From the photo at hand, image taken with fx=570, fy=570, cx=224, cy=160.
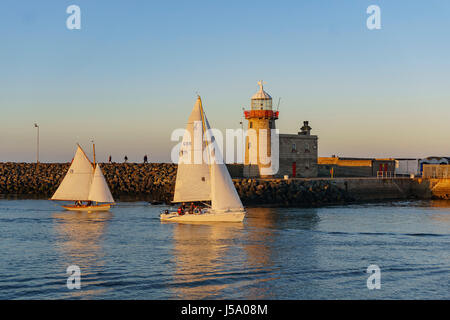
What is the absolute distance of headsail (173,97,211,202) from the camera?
36406 mm

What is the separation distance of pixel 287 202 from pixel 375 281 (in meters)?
30.9

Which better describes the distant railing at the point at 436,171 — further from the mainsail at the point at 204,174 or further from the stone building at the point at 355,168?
the mainsail at the point at 204,174

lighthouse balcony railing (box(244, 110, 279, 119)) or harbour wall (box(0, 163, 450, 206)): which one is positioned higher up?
lighthouse balcony railing (box(244, 110, 279, 119))

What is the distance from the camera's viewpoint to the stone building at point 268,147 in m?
56.9

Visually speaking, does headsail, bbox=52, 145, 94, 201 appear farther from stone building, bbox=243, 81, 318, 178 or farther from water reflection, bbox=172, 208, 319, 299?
stone building, bbox=243, 81, 318, 178

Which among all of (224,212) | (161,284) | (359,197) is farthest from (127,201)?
(161,284)

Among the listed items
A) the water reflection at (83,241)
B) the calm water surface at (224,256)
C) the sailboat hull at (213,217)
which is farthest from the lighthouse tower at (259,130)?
the sailboat hull at (213,217)

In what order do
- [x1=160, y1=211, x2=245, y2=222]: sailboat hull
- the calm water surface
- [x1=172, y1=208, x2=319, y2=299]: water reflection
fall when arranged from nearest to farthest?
the calm water surface, [x1=172, y1=208, x2=319, y2=299]: water reflection, [x1=160, y1=211, x2=245, y2=222]: sailboat hull

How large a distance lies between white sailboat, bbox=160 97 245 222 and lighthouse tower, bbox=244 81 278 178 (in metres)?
20.4

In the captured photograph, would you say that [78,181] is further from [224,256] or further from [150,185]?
[224,256]

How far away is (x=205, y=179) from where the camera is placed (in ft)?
120

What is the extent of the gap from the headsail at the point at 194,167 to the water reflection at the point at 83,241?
5.76 metres

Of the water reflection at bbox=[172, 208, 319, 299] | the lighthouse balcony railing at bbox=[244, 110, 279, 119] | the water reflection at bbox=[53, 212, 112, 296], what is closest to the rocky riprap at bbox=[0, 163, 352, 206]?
the lighthouse balcony railing at bbox=[244, 110, 279, 119]
